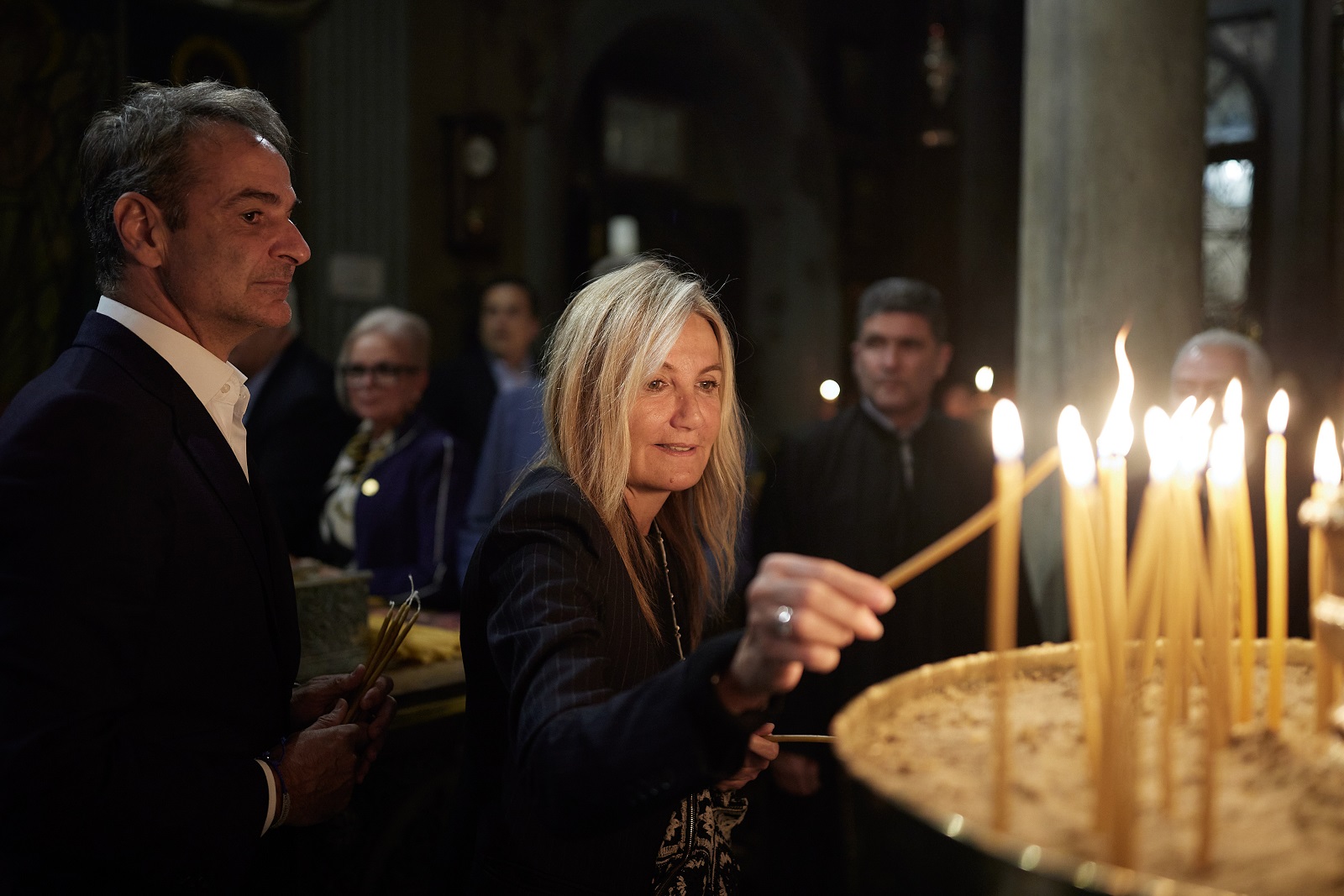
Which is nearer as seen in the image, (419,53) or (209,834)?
(209,834)

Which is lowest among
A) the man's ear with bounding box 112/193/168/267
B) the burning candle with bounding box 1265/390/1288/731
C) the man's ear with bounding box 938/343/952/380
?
the burning candle with bounding box 1265/390/1288/731

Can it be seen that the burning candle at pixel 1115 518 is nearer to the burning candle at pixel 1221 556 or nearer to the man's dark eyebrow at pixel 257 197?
the burning candle at pixel 1221 556

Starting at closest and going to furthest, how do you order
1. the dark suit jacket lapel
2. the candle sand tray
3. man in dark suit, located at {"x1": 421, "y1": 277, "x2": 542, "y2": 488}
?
the candle sand tray, the dark suit jacket lapel, man in dark suit, located at {"x1": 421, "y1": 277, "x2": 542, "y2": 488}

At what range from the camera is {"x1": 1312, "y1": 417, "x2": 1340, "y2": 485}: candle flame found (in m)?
1.15

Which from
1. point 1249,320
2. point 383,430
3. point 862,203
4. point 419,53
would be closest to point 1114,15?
point 383,430

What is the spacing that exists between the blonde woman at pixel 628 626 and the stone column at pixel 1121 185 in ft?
5.86

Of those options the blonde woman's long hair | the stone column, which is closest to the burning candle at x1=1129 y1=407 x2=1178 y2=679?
the blonde woman's long hair

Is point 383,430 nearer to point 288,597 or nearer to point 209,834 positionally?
point 288,597

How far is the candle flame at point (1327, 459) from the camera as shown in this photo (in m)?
1.15

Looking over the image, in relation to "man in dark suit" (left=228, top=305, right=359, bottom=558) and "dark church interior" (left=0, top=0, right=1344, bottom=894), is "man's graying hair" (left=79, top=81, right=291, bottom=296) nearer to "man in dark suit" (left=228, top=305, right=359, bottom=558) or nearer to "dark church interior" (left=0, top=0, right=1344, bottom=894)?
"dark church interior" (left=0, top=0, right=1344, bottom=894)

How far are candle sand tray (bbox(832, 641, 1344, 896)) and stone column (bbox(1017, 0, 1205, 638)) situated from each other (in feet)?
7.39

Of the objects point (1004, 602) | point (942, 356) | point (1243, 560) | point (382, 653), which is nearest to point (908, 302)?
point (942, 356)

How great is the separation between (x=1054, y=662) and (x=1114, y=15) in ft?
8.66

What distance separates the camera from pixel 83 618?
53.8 inches
